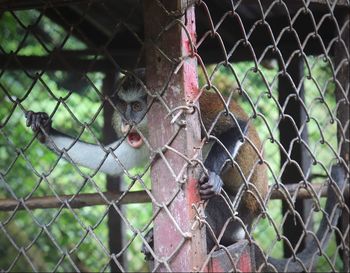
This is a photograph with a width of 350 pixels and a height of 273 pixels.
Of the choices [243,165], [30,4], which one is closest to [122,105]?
[243,165]

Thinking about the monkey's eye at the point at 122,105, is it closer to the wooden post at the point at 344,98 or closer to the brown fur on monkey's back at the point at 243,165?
the brown fur on monkey's back at the point at 243,165

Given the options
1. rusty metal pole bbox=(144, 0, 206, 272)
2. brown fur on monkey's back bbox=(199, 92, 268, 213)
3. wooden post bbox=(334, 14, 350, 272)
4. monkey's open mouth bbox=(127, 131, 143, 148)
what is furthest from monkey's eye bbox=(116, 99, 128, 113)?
rusty metal pole bbox=(144, 0, 206, 272)

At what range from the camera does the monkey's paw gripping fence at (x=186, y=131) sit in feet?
7.57

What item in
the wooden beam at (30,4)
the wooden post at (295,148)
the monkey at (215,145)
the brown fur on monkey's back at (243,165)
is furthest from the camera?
the wooden post at (295,148)

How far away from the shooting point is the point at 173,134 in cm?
230

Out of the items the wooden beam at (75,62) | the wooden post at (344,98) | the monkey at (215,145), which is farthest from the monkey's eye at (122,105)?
the wooden post at (344,98)

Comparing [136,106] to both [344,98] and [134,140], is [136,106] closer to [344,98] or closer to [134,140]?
[134,140]

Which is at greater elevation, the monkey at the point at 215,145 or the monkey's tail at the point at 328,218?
the monkey at the point at 215,145

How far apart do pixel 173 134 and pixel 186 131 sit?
50 millimetres

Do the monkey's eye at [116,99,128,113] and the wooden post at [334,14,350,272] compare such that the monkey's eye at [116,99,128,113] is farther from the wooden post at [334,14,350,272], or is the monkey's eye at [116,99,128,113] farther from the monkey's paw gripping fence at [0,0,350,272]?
the wooden post at [334,14,350,272]

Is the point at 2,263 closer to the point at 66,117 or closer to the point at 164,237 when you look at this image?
the point at 66,117

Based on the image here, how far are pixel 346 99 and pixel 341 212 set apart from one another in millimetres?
623

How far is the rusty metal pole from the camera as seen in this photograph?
2.27m

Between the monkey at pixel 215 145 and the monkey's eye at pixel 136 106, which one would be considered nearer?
the monkey at pixel 215 145
